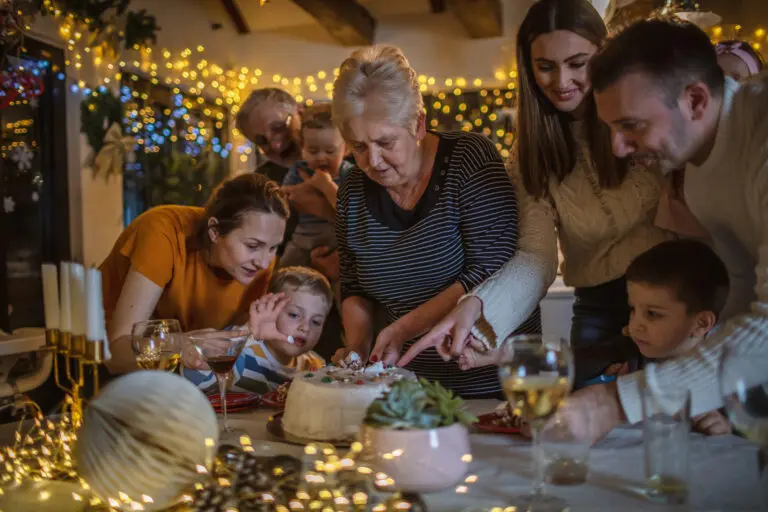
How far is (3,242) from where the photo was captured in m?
4.71

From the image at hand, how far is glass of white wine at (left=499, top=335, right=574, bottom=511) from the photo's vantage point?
1036mm

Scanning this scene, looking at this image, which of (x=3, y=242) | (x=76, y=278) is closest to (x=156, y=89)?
(x=3, y=242)

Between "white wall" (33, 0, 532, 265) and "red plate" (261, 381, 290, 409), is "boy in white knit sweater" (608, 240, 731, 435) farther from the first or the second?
"white wall" (33, 0, 532, 265)

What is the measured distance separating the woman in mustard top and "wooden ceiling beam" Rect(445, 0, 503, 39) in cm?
441

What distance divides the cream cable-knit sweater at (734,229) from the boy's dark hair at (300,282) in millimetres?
1167

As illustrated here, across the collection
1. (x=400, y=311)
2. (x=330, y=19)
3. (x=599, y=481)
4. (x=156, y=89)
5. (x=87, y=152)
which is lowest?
(x=599, y=481)

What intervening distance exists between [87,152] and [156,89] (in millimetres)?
1167

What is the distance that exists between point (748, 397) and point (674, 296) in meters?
0.76

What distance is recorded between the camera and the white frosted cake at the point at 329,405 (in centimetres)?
132

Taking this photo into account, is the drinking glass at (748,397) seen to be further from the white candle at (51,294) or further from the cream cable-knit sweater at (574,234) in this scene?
the white candle at (51,294)

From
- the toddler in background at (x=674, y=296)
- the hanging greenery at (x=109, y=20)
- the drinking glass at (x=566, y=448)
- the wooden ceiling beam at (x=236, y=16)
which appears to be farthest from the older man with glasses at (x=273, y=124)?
the wooden ceiling beam at (x=236, y=16)

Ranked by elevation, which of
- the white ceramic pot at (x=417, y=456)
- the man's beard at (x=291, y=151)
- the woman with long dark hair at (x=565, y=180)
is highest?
the man's beard at (x=291, y=151)

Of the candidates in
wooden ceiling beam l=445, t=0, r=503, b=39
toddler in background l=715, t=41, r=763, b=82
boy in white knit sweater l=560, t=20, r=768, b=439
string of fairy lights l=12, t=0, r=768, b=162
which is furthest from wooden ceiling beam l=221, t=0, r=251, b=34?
boy in white knit sweater l=560, t=20, r=768, b=439

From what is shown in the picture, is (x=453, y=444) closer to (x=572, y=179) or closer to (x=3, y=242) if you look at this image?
(x=572, y=179)
